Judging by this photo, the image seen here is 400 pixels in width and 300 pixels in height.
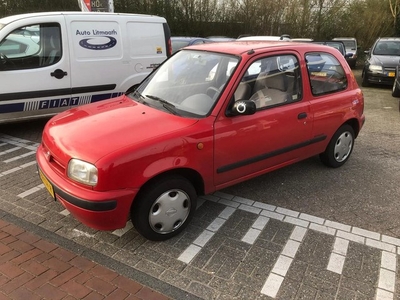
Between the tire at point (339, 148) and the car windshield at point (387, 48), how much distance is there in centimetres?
912

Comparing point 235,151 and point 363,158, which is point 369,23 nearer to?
point 363,158

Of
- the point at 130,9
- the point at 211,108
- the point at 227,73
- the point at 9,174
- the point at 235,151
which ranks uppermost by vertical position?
the point at 130,9

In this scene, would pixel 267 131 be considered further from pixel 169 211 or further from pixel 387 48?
pixel 387 48

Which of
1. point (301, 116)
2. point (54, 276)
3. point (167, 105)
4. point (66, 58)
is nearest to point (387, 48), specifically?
point (301, 116)

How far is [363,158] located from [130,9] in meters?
17.2

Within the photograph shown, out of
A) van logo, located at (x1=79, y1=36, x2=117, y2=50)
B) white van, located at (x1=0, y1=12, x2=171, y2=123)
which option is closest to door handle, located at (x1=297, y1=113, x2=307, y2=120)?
white van, located at (x1=0, y1=12, x2=171, y2=123)

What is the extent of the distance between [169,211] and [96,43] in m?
4.03

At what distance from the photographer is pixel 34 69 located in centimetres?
547

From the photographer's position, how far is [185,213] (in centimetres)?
325

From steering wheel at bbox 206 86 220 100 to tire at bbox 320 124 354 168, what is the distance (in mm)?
2022

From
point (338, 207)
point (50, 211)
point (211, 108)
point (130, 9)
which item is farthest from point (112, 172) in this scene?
point (130, 9)

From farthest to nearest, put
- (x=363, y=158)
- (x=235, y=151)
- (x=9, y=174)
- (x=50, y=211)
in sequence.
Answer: (x=363, y=158), (x=9, y=174), (x=50, y=211), (x=235, y=151)

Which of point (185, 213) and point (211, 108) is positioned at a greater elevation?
point (211, 108)

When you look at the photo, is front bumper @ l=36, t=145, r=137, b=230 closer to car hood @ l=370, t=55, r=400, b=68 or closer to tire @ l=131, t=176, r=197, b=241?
tire @ l=131, t=176, r=197, b=241
